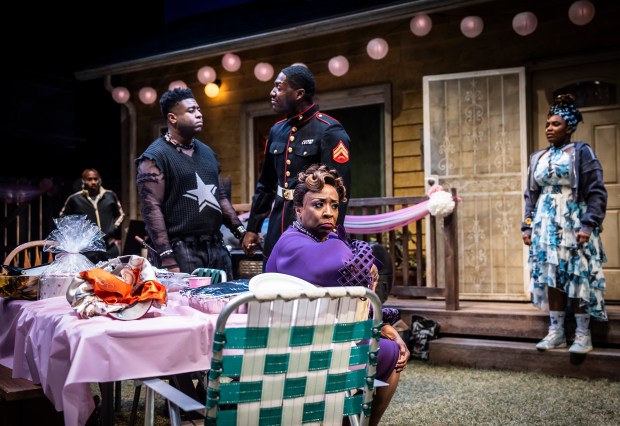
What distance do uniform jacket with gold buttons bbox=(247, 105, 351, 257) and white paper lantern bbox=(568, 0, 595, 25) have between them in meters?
3.93

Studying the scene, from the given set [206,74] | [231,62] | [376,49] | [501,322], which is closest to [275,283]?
[501,322]

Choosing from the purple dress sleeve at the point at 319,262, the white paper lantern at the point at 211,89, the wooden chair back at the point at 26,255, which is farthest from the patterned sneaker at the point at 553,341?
the white paper lantern at the point at 211,89

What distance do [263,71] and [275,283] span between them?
6.83m

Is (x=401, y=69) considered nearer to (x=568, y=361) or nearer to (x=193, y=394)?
(x=568, y=361)

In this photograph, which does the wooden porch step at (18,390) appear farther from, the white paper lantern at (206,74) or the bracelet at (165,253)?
the white paper lantern at (206,74)

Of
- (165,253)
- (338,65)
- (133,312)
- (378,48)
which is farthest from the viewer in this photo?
(338,65)

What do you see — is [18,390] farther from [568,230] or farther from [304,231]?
[568,230]

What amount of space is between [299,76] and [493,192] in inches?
160

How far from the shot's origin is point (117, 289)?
2.20 meters

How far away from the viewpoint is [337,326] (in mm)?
1863

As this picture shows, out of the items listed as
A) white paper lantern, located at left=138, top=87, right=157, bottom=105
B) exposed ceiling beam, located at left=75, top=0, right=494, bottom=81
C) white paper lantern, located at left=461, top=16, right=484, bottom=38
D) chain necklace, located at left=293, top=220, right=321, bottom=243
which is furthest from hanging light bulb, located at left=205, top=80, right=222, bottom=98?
chain necklace, located at left=293, top=220, right=321, bottom=243

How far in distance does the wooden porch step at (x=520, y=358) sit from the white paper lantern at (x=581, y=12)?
3.11 meters

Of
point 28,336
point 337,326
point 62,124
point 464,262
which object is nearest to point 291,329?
point 337,326

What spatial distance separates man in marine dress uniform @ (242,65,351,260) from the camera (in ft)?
11.4
